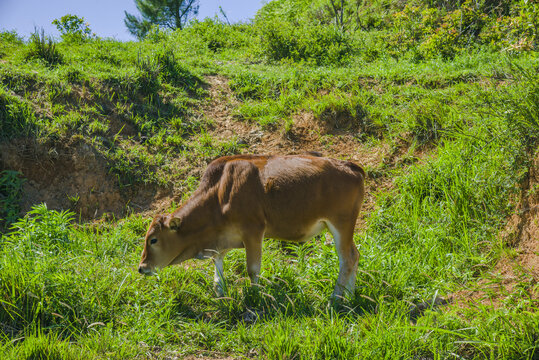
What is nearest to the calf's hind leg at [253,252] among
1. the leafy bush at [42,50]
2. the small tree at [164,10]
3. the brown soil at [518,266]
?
the brown soil at [518,266]

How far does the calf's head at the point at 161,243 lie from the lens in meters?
5.16

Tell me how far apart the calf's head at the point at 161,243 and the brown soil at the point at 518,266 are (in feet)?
9.59

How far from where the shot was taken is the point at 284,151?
8125 millimetres

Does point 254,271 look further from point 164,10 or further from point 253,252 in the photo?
point 164,10

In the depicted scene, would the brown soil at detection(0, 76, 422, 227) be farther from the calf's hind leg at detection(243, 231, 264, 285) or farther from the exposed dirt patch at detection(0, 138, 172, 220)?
the calf's hind leg at detection(243, 231, 264, 285)

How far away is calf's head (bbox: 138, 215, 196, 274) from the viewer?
16.9 feet

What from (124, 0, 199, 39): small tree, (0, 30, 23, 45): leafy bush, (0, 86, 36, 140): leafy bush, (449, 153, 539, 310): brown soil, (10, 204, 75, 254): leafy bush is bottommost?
(449, 153, 539, 310): brown soil

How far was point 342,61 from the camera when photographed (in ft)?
36.6

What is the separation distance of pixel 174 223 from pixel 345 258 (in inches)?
73.5

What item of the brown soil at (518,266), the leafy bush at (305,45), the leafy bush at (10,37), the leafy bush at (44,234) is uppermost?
the leafy bush at (10,37)

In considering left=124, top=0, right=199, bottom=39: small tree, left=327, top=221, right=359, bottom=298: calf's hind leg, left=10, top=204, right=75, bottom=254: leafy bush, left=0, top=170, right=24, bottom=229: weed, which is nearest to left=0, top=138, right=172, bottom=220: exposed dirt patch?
left=0, top=170, right=24, bottom=229: weed

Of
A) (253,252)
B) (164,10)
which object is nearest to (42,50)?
(253,252)

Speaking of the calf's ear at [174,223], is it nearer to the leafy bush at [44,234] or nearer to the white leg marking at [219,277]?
the white leg marking at [219,277]

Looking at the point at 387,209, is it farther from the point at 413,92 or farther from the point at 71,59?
the point at 71,59
